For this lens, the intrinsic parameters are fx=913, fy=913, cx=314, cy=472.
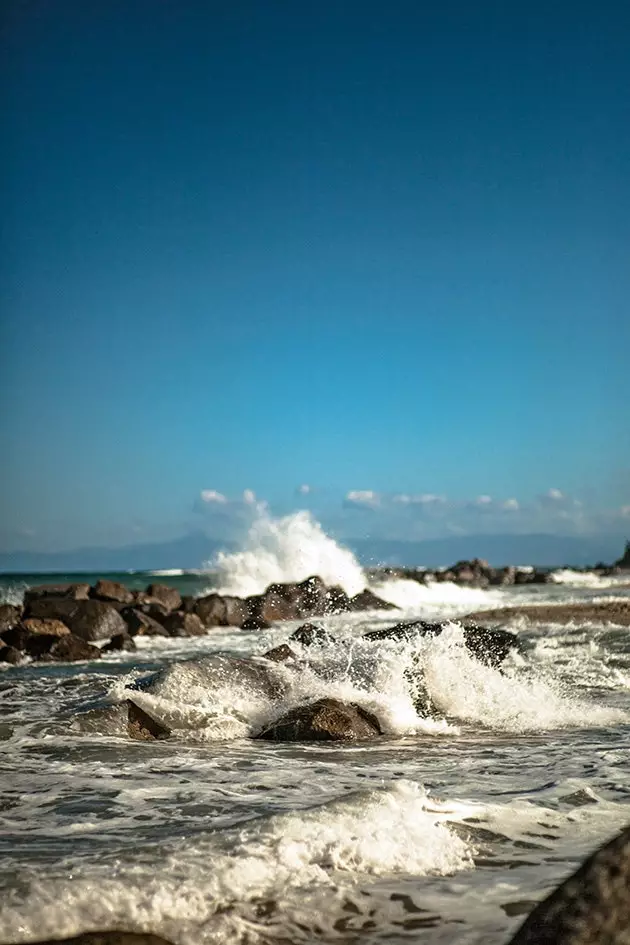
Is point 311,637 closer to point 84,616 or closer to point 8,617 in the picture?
point 84,616

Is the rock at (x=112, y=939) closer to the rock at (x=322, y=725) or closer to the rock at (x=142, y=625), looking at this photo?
the rock at (x=322, y=725)

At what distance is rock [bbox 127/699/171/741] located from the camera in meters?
7.12

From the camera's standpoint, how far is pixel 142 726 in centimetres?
723

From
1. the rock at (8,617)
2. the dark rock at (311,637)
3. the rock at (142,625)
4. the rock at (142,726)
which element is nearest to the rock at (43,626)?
the rock at (8,617)

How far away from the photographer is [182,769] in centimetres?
576

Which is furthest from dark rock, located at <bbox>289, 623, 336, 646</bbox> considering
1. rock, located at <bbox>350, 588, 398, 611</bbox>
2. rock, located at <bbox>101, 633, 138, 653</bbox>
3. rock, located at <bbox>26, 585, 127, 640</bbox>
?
rock, located at <bbox>350, 588, 398, 611</bbox>

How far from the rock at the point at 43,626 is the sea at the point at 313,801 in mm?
5054

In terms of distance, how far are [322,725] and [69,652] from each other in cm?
743

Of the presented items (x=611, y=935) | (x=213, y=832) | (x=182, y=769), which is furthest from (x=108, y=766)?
(x=611, y=935)

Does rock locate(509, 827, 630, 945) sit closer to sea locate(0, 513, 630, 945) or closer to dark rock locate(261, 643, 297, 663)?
sea locate(0, 513, 630, 945)

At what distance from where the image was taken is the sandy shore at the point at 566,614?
1698 cm

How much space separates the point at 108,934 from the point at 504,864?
1.64 m

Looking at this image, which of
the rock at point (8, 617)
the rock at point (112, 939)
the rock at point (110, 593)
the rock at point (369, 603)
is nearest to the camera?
the rock at point (112, 939)

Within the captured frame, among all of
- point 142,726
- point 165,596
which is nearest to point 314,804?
point 142,726
